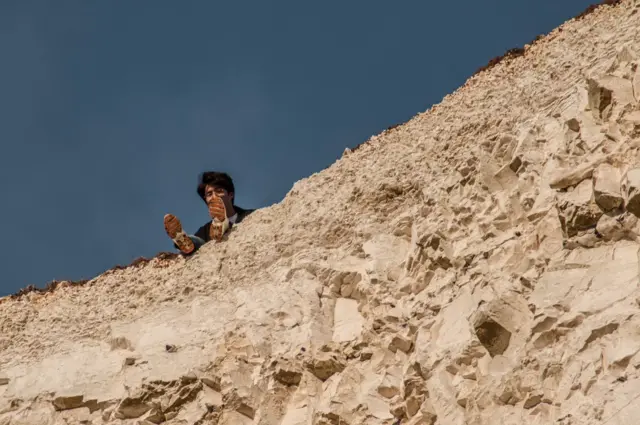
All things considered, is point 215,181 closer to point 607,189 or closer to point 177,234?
point 177,234

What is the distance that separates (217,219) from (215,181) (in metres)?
1.07

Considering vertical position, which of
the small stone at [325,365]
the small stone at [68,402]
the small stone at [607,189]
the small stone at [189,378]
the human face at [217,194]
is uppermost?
the human face at [217,194]

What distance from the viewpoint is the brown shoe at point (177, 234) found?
24547mm

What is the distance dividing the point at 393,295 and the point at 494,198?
7.82 ft

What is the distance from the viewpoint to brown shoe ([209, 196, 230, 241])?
24.7m

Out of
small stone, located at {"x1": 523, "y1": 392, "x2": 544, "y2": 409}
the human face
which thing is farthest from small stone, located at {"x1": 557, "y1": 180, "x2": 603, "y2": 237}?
the human face

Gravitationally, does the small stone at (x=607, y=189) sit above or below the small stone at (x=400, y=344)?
below

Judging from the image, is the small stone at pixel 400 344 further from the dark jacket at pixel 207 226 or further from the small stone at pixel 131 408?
the dark jacket at pixel 207 226

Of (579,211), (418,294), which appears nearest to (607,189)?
(579,211)

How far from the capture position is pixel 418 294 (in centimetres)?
1731

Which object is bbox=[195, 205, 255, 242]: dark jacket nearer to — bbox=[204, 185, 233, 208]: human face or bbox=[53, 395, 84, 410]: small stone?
bbox=[204, 185, 233, 208]: human face

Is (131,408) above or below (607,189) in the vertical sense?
above

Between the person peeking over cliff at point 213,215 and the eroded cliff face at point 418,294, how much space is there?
1.46 feet

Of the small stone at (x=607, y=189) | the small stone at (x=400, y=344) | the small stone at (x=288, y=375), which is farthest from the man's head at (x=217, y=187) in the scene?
the small stone at (x=607, y=189)
